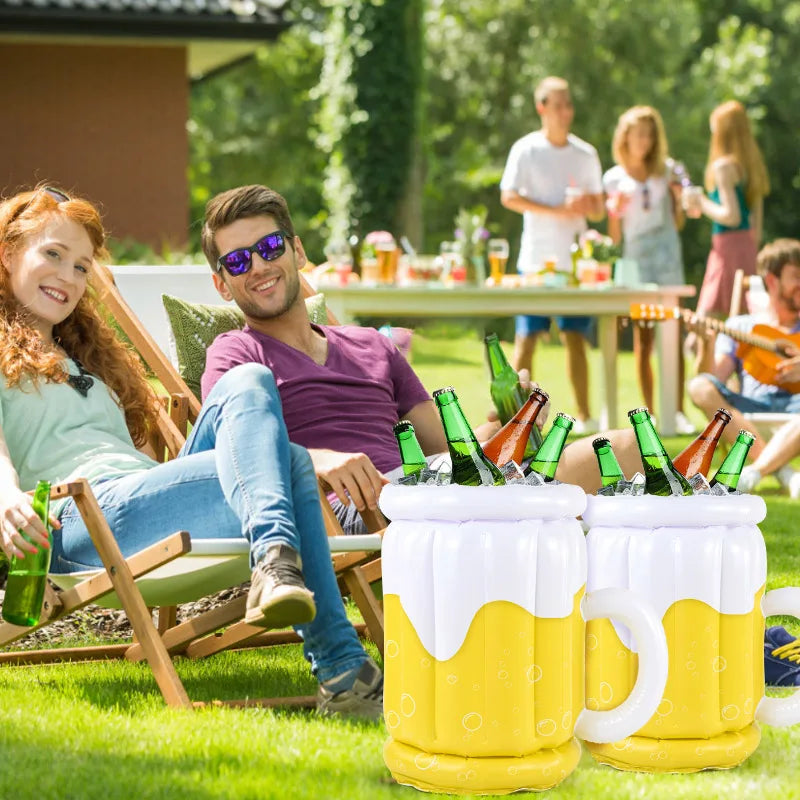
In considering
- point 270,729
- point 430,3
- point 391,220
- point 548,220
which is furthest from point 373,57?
point 270,729

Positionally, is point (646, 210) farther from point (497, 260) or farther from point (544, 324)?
point (497, 260)

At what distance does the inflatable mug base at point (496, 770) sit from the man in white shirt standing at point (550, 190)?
646 centimetres

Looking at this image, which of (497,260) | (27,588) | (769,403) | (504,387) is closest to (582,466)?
(504,387)

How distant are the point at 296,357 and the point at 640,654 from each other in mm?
1882

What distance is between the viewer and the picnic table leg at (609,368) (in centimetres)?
897

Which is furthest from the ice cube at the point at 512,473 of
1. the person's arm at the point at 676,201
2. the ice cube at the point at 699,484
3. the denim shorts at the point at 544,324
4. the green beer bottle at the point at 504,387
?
the person's arm at the point at 676,201

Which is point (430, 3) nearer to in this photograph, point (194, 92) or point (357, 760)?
point (194, 92)

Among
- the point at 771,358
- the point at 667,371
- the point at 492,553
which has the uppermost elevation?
the point at 492,553

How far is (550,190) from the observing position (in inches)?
343

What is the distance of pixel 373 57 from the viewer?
16859 millimetres

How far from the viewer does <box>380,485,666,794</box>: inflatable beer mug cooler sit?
2.15 m

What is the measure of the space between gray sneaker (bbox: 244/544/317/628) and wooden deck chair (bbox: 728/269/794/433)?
4.36 meters

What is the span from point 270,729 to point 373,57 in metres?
14.6

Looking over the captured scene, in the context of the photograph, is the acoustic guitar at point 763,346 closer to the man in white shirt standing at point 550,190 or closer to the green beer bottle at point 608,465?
the man in white shirt standing at point 550,190
